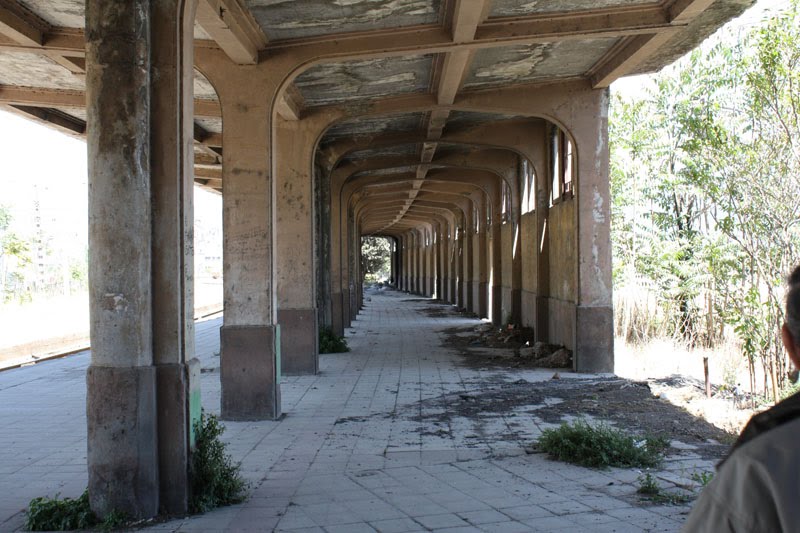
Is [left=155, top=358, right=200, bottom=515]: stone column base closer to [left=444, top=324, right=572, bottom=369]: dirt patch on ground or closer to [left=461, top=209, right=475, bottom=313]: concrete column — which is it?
[left=444, top=324, right=572, bottom=369]: dirt patch on ground

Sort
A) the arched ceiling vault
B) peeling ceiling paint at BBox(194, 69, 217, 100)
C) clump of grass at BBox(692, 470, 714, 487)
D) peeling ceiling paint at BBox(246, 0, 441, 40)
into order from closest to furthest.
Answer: clump of grass at BBox(692, 470, 714, 487)
peeling ceiling paint at BBox(246, 0, 441, 40)
the arched ceiling vault
peeling ceiling paint at BBox(194, 69, 217, 100)

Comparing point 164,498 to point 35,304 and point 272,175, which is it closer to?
point 272,175

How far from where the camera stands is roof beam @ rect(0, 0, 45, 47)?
291 inches

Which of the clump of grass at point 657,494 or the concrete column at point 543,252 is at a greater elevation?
the concrete column at point 543,252

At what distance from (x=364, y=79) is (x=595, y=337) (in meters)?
5.33

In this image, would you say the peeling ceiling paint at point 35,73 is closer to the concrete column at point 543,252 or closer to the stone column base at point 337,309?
the stone column base at point 337,309

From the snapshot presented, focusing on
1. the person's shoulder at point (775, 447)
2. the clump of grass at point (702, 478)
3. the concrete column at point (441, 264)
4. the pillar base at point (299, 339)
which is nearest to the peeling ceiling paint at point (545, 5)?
the clump of grass at point (702, 478)

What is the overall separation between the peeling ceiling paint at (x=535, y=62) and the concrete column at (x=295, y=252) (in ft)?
9.56

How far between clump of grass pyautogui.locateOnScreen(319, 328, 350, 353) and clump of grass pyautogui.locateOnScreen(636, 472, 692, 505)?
1003cm

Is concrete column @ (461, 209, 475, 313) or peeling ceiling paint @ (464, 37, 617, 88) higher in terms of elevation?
peeling ceiling paint @ (464, 37, 617, 88)

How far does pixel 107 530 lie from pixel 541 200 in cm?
1149

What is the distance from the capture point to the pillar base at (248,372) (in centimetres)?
852

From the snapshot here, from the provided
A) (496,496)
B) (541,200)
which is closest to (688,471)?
(496,496)

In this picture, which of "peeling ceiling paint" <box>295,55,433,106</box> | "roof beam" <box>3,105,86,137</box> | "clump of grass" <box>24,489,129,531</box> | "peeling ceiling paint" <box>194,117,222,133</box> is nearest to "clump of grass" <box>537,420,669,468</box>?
"clump of grass" <box>24,489,129,531</box>
